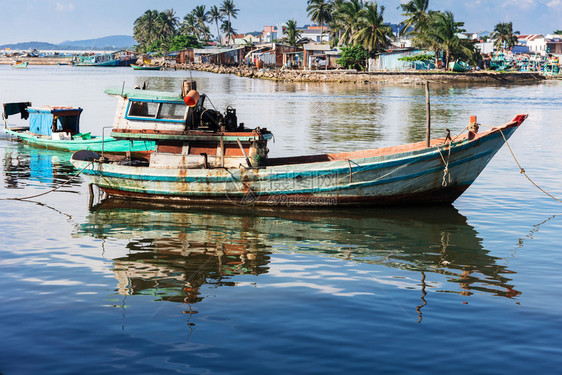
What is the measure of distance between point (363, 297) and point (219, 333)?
2.71 meters

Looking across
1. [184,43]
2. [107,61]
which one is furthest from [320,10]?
[107,61]

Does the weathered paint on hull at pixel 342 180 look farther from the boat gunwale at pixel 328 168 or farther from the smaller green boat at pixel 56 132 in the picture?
the smaller green boat at pixel 56 132

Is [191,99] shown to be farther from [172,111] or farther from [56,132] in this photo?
[56,132]

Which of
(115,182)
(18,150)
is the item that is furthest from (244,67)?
(115,182)

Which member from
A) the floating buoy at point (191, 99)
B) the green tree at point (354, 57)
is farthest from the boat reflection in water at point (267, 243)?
the green tree at point (354, 57)

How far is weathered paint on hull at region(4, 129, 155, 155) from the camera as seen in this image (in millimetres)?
22219

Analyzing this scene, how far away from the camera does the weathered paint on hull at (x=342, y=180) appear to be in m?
15.3

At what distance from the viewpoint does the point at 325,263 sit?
1198 cm

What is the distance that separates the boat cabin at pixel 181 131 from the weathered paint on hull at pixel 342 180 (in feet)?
1.89

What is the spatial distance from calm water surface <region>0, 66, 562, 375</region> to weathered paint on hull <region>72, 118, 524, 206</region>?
1.40 feet

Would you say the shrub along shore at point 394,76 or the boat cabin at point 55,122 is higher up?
the shrub along shore at point 394,76

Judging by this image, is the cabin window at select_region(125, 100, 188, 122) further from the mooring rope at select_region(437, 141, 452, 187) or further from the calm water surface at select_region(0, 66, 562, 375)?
the mooring rope at select_region(437, 141, 452, 187)

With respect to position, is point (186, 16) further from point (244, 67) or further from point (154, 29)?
point (244, 67)

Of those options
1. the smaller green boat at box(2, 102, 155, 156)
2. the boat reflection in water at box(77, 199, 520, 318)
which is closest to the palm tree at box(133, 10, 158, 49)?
the smaller green boat at box(2, 102, 155, 156)
